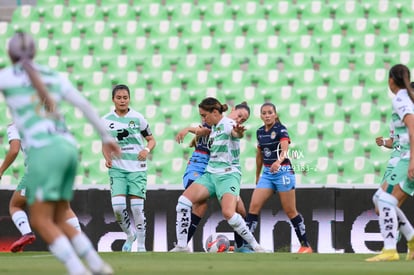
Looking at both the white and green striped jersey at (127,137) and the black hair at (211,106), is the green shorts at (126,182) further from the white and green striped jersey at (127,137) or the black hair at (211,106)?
the black hair at (211,106)

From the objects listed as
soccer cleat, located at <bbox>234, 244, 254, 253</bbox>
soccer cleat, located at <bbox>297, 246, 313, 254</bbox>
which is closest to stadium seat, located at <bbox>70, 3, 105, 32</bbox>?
soccer cleat, located at <bbox>234, 244, 254, 253</bbox>

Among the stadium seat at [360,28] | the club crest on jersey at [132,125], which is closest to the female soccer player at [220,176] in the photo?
the club crest on jersey at [132,125]

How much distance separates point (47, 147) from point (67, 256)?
0.78 metres

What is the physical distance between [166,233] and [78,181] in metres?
2.61

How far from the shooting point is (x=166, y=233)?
594 inches

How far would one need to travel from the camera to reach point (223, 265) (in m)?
9.81

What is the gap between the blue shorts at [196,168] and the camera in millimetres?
13797

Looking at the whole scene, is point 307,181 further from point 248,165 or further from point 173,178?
point 173,178

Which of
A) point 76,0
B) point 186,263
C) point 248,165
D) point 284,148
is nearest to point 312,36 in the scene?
point 248,165

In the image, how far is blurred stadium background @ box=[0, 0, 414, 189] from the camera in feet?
57.0

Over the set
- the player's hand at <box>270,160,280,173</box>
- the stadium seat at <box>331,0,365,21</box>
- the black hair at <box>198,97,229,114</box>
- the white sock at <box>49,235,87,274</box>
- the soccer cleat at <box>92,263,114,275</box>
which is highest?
the stadium seat at <box>331,0,365,21</box>

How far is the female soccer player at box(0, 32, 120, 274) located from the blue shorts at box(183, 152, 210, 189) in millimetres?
6355

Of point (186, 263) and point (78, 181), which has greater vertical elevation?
point (78, 181)

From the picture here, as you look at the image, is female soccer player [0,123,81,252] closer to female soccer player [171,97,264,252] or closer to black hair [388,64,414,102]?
female soccer player [171,97,264,252]
